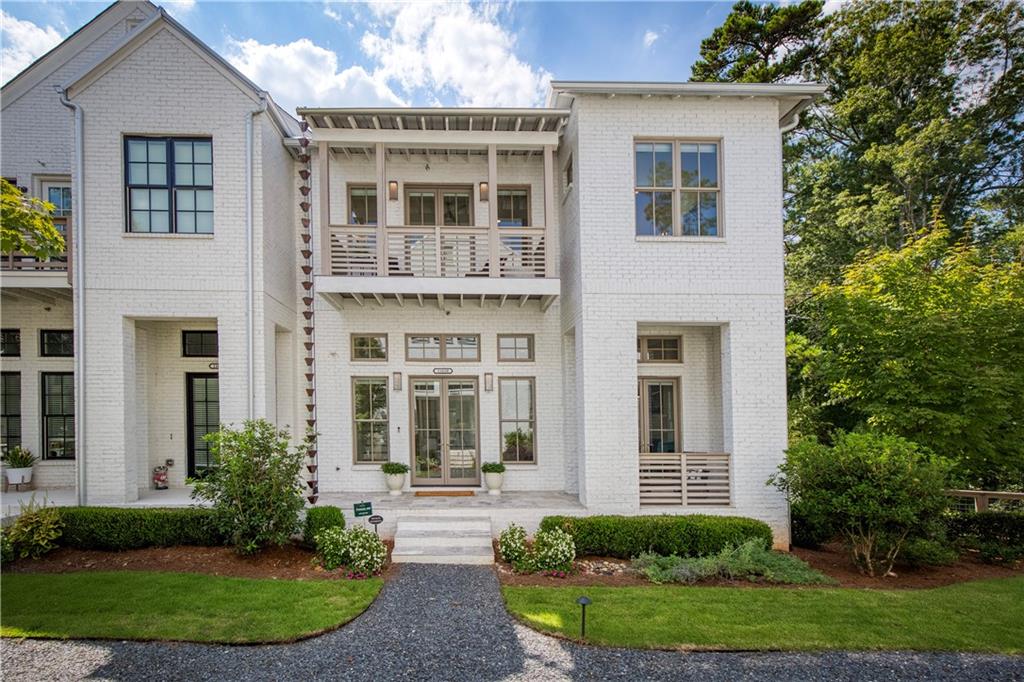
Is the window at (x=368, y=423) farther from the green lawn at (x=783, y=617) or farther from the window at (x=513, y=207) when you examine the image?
the green lawn at (x=783, y=617)

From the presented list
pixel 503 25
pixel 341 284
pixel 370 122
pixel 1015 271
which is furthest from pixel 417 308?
pixel 1015 271

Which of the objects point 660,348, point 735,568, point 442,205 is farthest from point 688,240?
point 735,568

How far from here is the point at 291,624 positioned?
5910 mm

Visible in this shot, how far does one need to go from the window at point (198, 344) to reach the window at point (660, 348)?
923cm

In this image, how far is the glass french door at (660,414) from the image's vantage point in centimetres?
1122

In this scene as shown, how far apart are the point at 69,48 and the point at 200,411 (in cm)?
825

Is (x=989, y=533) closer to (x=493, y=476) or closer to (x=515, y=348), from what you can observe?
(x=493, y=476)

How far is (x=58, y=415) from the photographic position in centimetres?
1072

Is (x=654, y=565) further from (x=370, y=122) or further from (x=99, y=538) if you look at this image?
(x=370, y=122)

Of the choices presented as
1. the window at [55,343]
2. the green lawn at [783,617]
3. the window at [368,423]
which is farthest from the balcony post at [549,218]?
the window at [55,343]

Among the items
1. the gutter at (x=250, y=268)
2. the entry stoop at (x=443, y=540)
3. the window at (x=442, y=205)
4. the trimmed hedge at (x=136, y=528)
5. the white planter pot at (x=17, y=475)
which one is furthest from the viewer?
the window at (x=442, y=205)

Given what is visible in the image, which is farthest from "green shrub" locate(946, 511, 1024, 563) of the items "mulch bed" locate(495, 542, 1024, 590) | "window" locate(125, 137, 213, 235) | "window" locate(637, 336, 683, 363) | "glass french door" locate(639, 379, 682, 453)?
"window" locate(125, 137, 213, 235)

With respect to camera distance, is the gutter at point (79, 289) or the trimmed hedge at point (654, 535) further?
the gutter at point (79, 289)

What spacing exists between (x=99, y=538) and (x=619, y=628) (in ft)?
27.0
